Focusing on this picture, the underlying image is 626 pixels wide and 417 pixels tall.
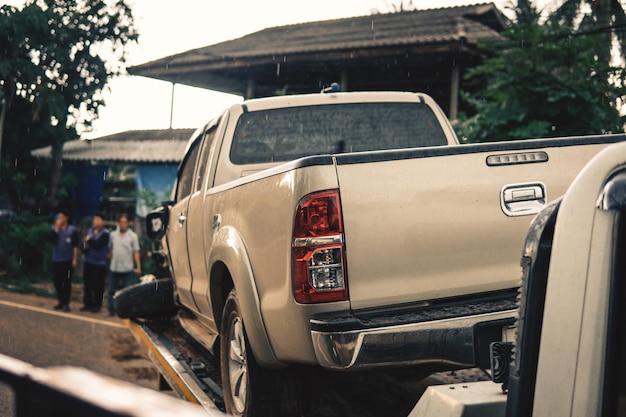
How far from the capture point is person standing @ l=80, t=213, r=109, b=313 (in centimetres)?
1328

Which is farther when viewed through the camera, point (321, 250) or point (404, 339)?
point (321, 250)

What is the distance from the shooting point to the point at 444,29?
64.7 ft

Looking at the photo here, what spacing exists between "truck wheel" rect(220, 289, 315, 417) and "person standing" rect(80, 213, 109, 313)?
9203 millimetres

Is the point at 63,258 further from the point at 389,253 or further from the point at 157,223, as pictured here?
the point at 389,253

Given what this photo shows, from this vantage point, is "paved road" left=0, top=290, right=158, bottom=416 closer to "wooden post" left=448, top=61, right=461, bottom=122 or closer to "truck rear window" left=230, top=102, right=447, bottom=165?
"truck rear window" left=230, top=102, right=447, bottom=165

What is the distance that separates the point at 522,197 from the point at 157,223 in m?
4.49

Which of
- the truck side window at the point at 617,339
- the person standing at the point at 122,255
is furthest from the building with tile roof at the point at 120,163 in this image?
the truck side window at the point at 617,339

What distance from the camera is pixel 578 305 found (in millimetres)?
1546

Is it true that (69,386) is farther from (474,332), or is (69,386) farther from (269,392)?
(269,392)

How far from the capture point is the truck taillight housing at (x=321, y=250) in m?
3.56

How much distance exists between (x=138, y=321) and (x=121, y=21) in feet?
66.8

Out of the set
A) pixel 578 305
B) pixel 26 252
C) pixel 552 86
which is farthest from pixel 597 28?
pixel 26 252

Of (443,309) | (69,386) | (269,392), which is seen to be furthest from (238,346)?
(69,386)

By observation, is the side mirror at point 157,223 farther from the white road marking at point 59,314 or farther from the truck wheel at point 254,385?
the white road marking at point 59,314
